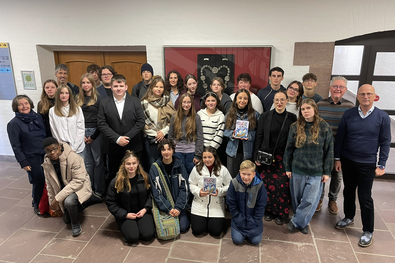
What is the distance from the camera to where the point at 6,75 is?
515 cm

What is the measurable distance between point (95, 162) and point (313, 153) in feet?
9.71

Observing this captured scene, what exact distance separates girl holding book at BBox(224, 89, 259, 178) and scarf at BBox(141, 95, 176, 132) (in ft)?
2.73

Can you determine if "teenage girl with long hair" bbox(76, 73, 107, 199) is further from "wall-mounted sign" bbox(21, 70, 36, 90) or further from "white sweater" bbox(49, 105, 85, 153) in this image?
"wall-mounted sign" bbox(21, 70, 36, 90)

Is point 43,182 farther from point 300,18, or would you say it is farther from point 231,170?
point 300,18

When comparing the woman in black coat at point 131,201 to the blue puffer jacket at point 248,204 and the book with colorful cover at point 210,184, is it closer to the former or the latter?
the book with colorful cover at point 210,184

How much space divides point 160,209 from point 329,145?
83.6 inches

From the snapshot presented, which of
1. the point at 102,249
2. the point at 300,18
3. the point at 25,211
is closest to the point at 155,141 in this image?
the point at 102,249

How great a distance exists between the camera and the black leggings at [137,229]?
10.2ft

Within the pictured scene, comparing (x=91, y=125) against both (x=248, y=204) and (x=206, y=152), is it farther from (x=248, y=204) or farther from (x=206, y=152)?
(x=248, y=204)

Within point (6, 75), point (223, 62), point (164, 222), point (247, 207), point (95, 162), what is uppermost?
point (223, 62)

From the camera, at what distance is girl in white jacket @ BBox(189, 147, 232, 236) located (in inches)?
129

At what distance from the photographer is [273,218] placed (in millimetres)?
3674

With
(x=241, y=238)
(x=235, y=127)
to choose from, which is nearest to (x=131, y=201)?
(x=241, y=238)

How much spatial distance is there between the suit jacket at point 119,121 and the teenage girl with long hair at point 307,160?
1.94 meters
